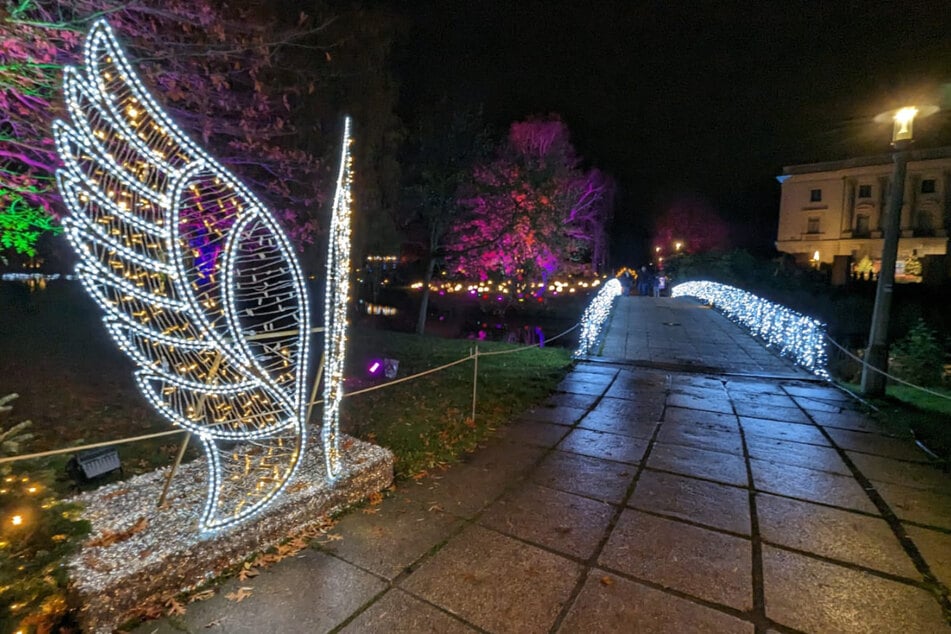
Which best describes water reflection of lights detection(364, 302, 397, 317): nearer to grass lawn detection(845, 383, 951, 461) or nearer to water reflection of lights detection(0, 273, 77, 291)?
water reflection of lights detection(0, 273, 77, 291)

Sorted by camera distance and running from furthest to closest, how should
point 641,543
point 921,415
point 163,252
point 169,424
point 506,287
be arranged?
point 506,287
point 921,415
point 169,424
point 641,543
point 163,252

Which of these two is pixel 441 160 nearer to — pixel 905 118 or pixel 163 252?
pixel 905 118

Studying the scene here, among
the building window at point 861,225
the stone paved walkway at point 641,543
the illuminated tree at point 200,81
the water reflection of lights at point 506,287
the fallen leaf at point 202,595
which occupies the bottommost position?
the fallen leaf at point 202,595

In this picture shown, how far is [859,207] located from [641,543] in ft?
147

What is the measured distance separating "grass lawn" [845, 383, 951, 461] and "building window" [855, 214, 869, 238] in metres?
36.9

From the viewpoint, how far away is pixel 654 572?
10.1 ft

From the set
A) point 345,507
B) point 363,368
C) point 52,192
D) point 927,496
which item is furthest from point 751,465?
point 52,192

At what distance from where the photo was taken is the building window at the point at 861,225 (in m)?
35.8

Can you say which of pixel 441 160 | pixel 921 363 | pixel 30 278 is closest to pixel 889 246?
pixel 921 363

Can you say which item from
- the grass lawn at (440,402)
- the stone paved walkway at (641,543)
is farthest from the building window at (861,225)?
the stone paved walkway at (641,543)

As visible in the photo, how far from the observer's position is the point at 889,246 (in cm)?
712

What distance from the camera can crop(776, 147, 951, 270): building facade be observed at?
33.3 m

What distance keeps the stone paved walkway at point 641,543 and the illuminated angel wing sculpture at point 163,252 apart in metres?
0.97

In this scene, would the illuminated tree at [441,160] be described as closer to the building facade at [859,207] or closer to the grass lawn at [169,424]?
the grass lawn at [169,424]
